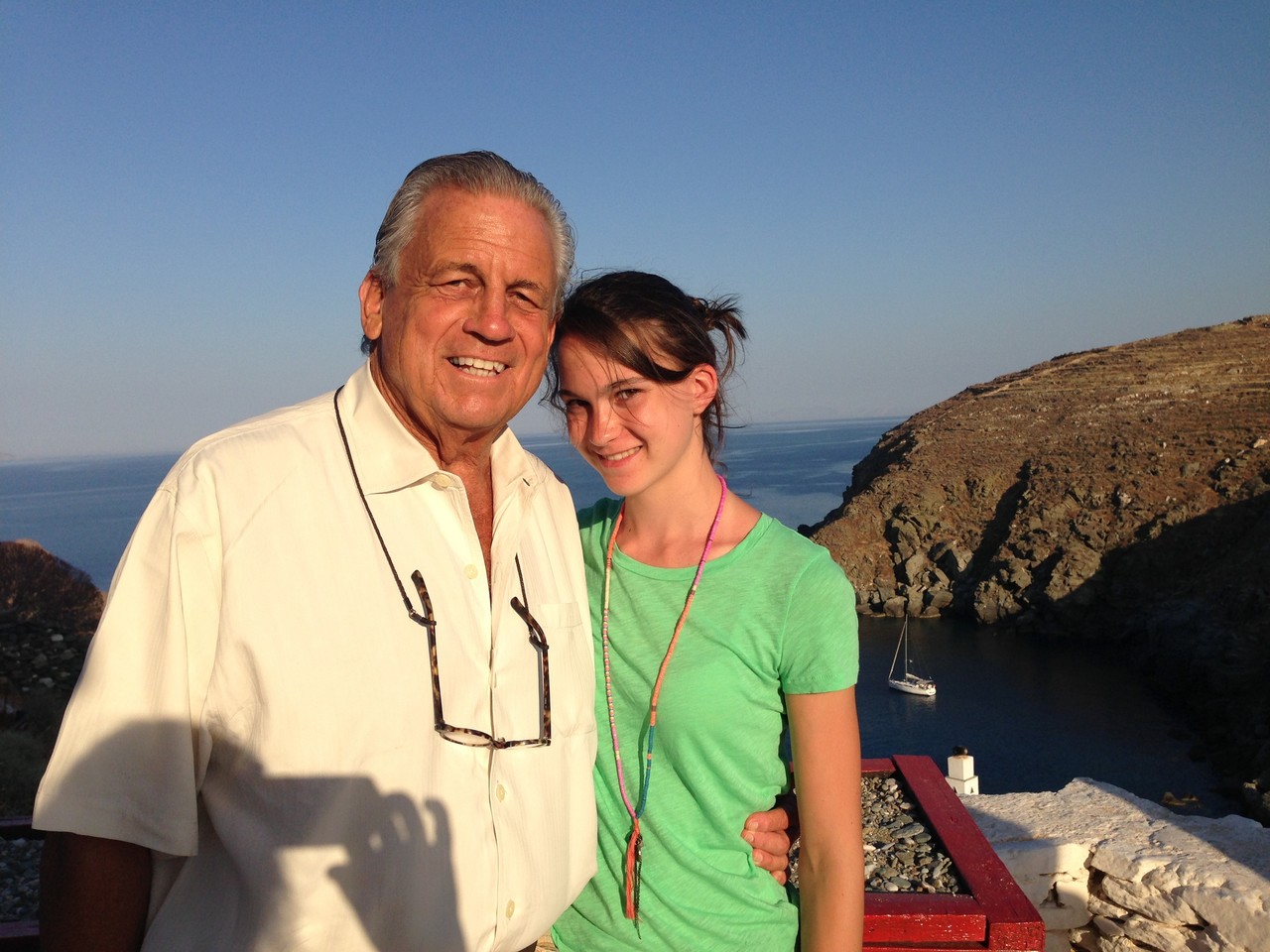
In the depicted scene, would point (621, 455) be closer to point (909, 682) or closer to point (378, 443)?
point (378, 443)

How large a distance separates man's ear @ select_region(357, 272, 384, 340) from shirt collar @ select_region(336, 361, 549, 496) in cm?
18

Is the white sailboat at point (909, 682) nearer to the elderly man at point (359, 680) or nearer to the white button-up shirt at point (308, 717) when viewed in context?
the elderly man at point (359, 680)

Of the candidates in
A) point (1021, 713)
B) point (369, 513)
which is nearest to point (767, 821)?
point (369, 513)

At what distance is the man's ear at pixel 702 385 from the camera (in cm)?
253

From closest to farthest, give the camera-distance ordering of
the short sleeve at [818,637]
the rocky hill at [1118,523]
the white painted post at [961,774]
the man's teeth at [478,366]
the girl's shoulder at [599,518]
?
the short sleeve at [818,637], the man's teeth at [478,366], the girl's shoulder at [599,518], the white painted post at [961,774], the rocky hill at [1118,523]

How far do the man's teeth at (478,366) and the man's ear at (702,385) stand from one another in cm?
55

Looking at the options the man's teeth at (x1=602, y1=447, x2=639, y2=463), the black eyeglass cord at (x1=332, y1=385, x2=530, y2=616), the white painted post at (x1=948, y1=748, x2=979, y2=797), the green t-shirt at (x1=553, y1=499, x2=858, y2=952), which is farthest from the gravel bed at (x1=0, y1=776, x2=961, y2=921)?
the white painted post at (x1=948, y1=748, x2=979, y2=797)

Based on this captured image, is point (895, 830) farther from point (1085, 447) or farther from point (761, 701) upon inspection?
point (1085, 447)

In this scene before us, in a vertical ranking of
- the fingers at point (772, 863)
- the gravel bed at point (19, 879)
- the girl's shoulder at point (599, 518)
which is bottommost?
the gravel bed at point (19, 879)

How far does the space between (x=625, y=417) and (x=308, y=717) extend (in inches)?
43.5

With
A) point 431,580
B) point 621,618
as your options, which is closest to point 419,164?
point 431,580

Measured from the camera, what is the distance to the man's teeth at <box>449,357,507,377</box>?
230cm

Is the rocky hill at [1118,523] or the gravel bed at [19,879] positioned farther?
the rocky hill at [1118,523]

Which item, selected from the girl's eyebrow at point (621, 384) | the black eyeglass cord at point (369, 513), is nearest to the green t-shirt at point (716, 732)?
the girl's eyebrow at point (621, 384)
